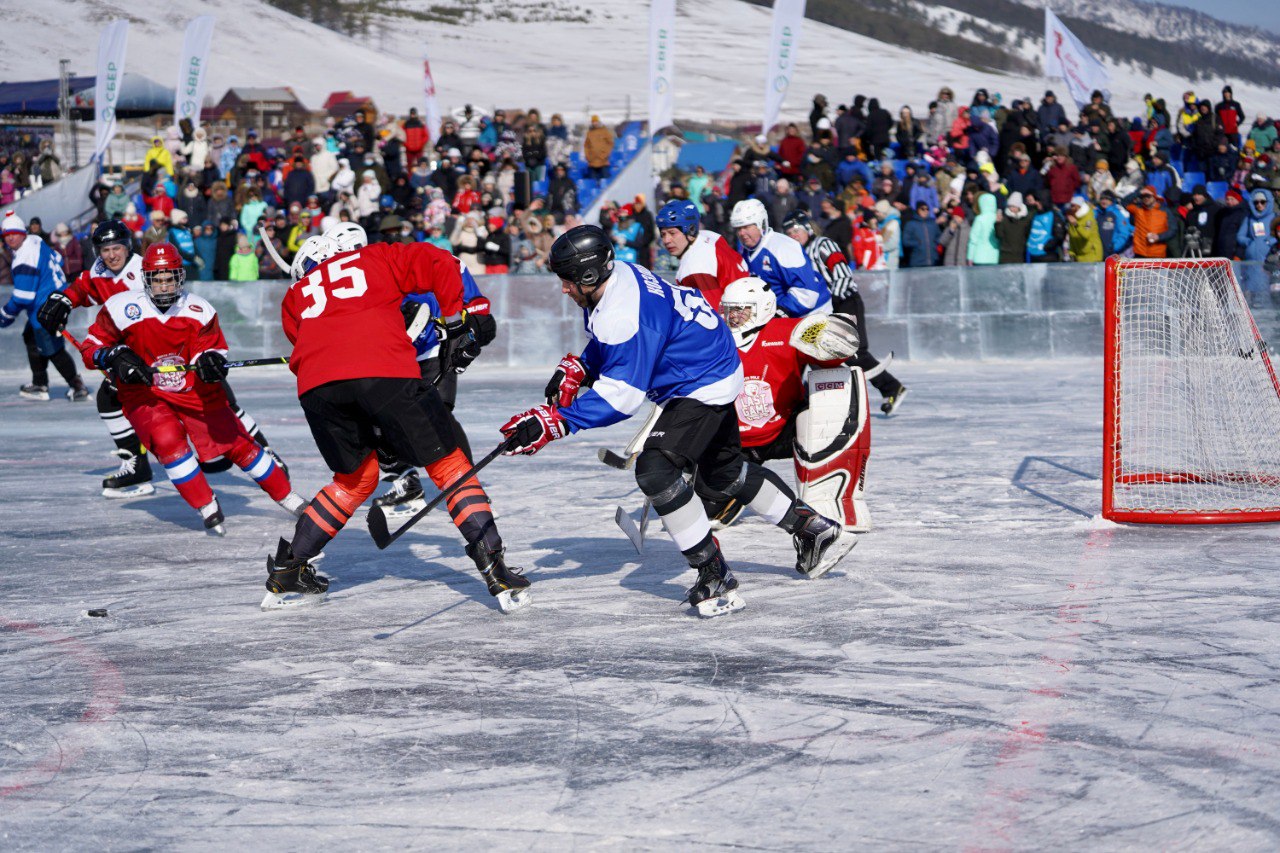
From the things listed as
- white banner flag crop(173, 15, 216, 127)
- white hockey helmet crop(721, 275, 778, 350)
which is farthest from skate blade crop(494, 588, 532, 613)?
white banner flag crop(173, 15, 216, 127)

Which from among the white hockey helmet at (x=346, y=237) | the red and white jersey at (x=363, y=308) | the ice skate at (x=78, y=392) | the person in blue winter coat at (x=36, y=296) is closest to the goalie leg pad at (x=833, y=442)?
the red and white jersey at (x=363, y=308)

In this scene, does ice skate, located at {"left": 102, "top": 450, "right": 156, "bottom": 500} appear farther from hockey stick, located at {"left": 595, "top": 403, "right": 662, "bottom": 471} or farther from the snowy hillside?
the snowy hillside

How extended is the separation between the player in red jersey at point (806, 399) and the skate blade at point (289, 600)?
1787 millimetres

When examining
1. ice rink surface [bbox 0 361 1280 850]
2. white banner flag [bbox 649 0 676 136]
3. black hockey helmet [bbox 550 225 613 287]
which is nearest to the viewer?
ice rink surface [bbox 0 361 1280 850]

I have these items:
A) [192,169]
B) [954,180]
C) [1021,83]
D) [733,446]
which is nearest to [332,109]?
[192,169]

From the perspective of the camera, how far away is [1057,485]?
316 inches

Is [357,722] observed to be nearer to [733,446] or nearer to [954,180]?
[733,446]

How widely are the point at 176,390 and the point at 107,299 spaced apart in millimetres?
780

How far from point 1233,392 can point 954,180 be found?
8.75 m

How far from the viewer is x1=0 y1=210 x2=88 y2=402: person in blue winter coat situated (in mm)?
11984

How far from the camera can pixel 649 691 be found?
4.50 meters

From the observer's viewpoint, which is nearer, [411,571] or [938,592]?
[938,592]

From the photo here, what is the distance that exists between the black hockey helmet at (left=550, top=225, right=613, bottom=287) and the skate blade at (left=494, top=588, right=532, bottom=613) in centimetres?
123

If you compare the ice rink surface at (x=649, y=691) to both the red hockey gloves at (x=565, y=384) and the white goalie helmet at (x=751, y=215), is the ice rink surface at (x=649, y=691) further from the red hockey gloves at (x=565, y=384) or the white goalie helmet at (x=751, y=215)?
the white goalie helmet at (x=751, y=215)
